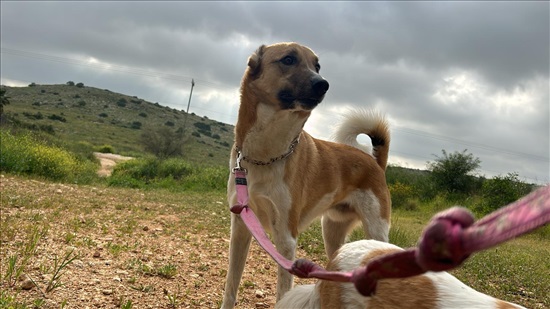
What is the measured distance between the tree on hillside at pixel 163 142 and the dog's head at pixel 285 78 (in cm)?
3899

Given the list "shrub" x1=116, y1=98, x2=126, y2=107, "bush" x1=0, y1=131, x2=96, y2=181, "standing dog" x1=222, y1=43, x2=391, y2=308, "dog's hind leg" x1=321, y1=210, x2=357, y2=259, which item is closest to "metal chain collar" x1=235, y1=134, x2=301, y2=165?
"standing dog" x1=222, y1=43, x2=391, y2=308

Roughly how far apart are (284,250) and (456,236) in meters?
2.31

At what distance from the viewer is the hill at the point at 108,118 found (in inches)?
1940

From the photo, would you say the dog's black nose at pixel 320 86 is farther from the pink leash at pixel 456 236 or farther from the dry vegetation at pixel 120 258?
the pink leash at pixel 456 236

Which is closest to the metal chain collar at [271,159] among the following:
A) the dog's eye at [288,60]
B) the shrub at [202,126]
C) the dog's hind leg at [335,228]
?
the dog's eye at [288,60]

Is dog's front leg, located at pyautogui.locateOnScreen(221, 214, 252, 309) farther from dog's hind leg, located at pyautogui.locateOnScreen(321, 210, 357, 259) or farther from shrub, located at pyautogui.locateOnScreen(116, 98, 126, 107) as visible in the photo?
shrub, located at pyautogui.locateOnScreen(116, 98, 126, 107)

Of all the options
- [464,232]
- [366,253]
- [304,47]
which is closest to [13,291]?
[366,253]

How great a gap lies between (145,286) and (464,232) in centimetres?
337

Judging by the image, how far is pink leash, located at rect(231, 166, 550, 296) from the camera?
74 centimetres

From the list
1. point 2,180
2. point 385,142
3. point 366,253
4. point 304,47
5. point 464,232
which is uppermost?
point 304,47

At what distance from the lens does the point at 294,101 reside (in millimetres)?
3311

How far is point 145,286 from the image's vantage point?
145 inches

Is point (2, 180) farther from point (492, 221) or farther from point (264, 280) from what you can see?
point (492, 221)

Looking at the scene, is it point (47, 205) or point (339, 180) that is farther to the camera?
point (47, 205)
